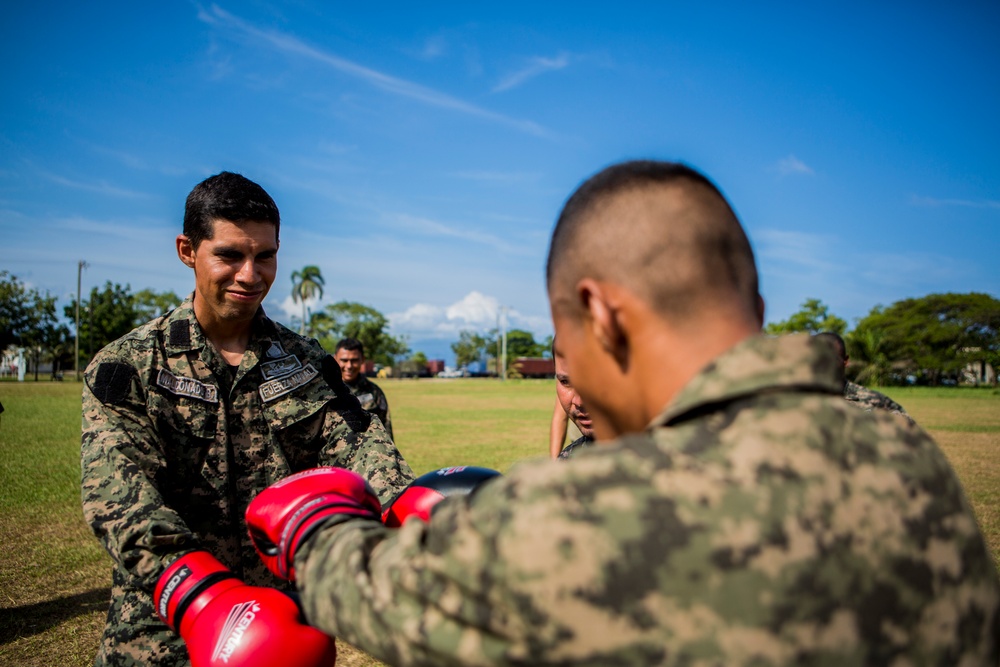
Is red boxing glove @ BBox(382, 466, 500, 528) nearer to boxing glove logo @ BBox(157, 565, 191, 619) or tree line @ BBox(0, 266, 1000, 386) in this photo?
boxing glove logo @ BBox(157, 565, 191, 619)

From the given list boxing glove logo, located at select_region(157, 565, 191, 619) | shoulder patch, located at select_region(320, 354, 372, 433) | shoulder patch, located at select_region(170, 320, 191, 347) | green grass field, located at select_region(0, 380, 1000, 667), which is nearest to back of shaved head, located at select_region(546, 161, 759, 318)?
boxing glove logo, located at select_region(157, 565, 191, 619)

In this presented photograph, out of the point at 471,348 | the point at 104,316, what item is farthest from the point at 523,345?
the point at 104,316

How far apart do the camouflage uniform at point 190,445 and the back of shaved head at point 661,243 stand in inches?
68.1

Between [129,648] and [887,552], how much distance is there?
2694 millimetres

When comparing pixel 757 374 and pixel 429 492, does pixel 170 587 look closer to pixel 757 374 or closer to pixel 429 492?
pixel 429 492

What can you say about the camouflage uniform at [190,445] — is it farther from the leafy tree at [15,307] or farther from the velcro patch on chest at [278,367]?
the leafy tree at [15,307]

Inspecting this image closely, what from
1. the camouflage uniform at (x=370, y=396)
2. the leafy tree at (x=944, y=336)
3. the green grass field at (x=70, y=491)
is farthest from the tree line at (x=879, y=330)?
the camouflage uniform at (x=370, y=396)

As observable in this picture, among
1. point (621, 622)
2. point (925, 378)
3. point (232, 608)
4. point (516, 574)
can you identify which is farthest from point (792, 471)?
point (925, 378)

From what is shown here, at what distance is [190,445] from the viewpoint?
2.98 m

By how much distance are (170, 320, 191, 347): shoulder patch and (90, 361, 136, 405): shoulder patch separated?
0.30 metres

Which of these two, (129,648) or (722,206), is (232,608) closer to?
(129,648)

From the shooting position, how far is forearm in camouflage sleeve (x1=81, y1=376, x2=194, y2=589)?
94.2 inches

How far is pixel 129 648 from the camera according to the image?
8.72 ft

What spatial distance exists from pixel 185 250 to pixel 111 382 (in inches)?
29.2
